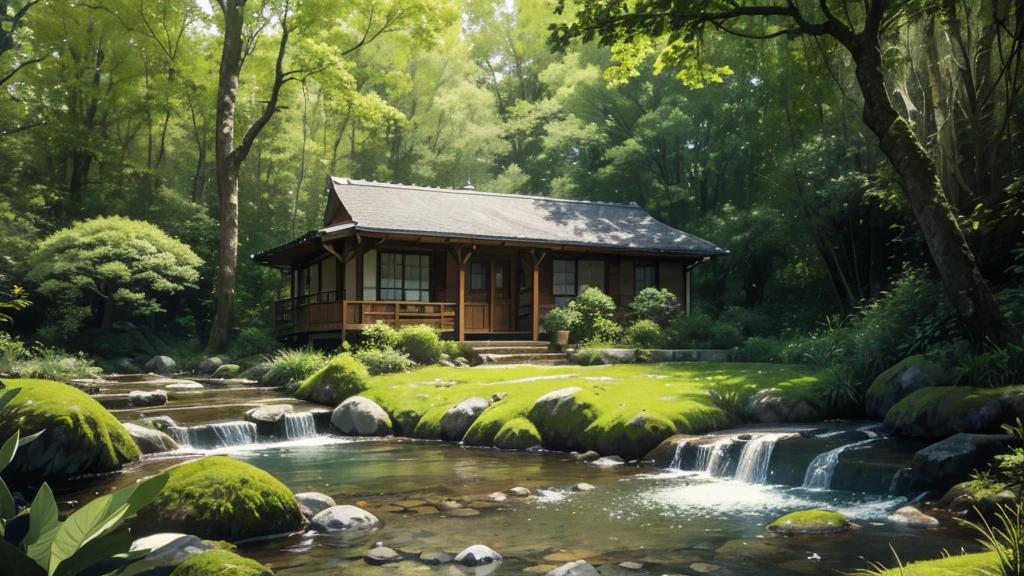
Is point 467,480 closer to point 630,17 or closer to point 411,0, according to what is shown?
point 630,17

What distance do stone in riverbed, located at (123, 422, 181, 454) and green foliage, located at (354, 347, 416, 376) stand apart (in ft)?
21.8

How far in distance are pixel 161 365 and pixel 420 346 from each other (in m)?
12.2

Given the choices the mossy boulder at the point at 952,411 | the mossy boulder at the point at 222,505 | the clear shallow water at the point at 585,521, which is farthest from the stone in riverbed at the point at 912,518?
the mossy boulder at the point at 222,505

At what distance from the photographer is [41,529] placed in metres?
1.84

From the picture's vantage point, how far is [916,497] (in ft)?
29.6

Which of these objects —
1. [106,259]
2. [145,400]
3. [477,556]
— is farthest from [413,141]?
[477,556]

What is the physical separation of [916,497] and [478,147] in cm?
3797

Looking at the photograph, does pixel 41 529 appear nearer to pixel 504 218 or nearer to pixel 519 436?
pixel 519 436

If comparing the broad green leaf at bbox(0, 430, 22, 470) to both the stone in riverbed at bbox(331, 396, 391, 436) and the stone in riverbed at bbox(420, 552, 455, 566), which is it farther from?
the stone in riverbed at bbox(331, 396, 391, 436)

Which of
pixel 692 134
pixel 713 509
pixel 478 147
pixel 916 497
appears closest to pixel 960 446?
pixel 916 497

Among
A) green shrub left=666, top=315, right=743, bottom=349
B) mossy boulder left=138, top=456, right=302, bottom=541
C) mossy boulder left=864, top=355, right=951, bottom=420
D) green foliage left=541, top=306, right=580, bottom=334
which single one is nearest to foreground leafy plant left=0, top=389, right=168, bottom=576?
mossy boulder left=138, top=456, right=302, bottom=541

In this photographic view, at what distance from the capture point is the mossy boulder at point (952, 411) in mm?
9906

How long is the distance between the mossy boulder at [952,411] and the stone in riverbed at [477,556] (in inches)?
266

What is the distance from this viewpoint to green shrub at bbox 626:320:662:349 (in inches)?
898
